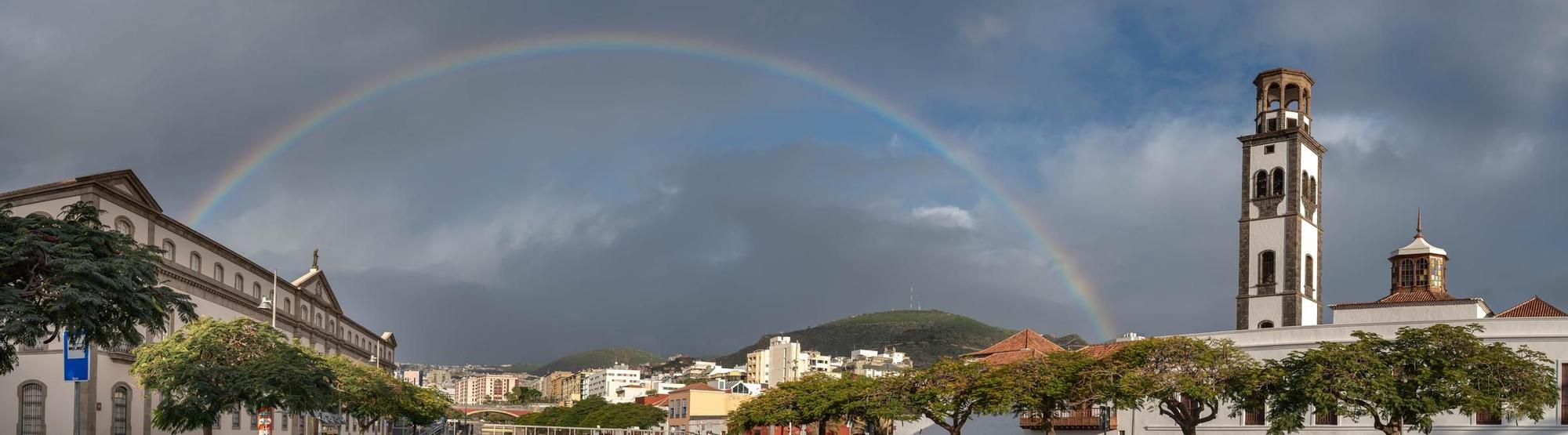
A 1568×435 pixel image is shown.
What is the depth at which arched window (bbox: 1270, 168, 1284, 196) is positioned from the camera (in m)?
80.4

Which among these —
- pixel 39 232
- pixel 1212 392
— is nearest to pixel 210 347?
pixel 39 232

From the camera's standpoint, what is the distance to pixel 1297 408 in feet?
161

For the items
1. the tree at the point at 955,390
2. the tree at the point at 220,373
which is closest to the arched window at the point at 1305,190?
the tree at the point at 955,390

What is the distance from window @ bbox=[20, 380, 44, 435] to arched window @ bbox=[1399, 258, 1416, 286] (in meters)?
72.6

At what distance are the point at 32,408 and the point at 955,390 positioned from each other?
41189 mm

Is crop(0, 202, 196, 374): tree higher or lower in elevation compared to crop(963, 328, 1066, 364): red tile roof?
higher

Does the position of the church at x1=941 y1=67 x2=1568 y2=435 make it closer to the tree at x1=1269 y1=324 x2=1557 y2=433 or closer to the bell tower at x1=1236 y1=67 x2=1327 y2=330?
the bell tower at x1=1236 y1=67 x2=1327 y2=330

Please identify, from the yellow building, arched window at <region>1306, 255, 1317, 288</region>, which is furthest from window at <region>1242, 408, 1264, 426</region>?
the yellow building

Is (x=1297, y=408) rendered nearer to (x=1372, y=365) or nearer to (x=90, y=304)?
(x=1372, y=365)

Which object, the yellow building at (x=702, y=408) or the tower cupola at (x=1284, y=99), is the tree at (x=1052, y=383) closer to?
the tower cupola at (x=1284, y=99)

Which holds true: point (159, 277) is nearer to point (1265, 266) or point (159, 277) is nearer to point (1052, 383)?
point (1052, 383)

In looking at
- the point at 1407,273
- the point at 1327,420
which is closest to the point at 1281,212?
the point at 1407,273

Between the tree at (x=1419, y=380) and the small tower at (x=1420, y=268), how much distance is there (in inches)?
1254

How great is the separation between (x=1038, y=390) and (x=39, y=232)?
42.5 m
